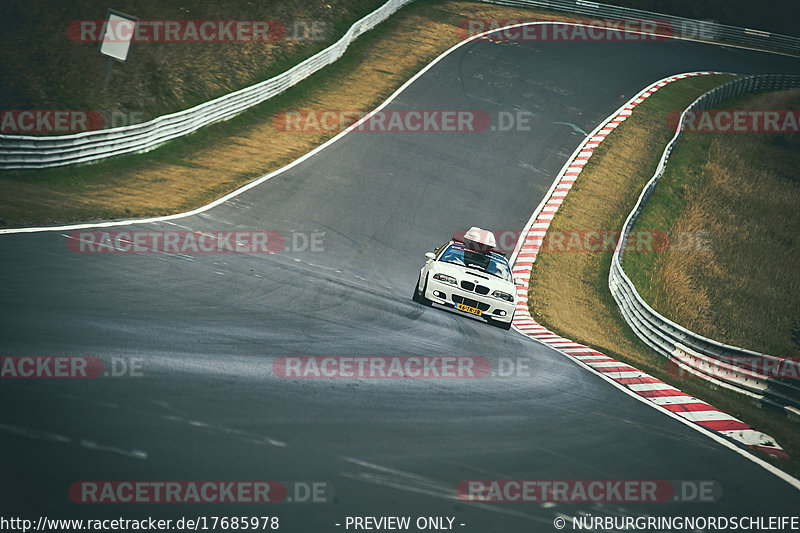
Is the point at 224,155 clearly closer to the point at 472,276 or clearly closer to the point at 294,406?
the point at 472,276

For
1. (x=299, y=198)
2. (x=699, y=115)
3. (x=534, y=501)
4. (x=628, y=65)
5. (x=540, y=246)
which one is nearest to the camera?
(x=534, y=501)

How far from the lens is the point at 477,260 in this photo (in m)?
13.2

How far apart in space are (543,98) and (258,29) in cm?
1210

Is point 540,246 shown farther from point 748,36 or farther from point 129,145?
point 748,36

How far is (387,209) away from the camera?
18719mm

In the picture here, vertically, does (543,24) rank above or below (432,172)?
above

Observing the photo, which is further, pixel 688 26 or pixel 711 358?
pixel 688 26

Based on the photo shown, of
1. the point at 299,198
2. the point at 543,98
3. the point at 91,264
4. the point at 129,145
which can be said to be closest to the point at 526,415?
the point at 91,264

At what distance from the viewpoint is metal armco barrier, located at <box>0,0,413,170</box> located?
627 inches

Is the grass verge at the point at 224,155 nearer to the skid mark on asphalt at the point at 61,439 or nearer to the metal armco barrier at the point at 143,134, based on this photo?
the metal armco barrier at the point at 143,134

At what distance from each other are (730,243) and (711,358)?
35.4ft

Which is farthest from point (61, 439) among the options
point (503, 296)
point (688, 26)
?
point (688, 26)

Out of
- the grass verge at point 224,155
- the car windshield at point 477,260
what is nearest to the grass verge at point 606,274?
the car windshield at point 477,260

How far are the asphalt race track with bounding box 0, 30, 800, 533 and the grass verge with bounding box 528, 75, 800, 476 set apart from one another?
2362 millimetres
